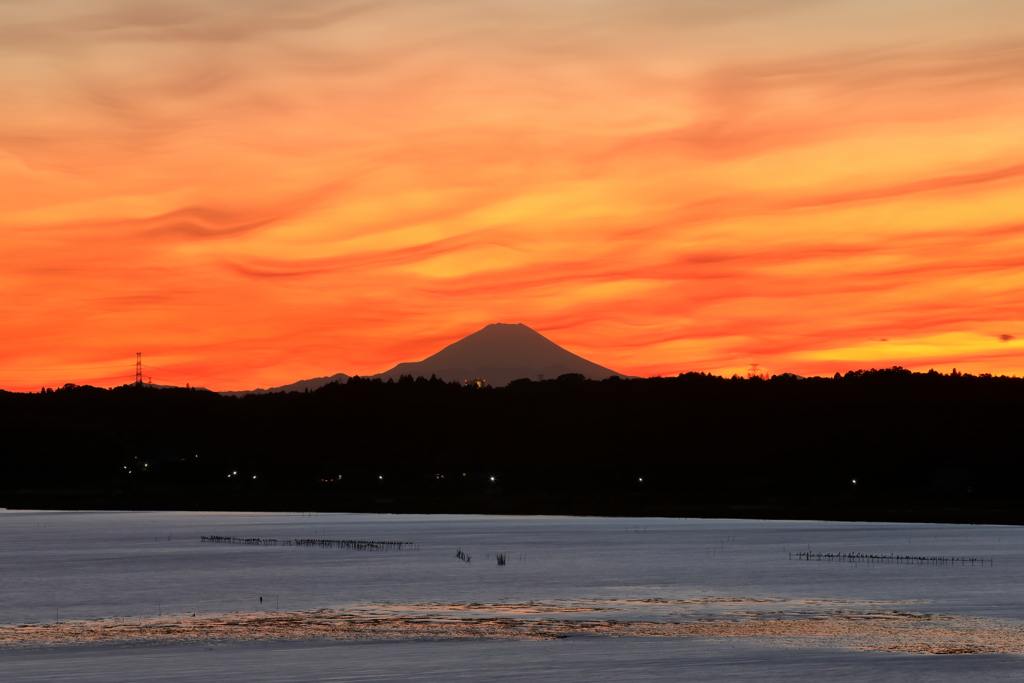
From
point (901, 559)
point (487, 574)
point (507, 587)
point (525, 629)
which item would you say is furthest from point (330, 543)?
point (525, 629)

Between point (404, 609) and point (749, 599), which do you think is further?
point (749, 599)

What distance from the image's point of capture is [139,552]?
108500 millimetres

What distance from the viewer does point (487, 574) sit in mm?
74688

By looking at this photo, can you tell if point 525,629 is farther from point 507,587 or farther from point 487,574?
point 487,574

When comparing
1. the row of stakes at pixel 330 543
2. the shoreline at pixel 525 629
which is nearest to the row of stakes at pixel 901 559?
the shoreline at pixel 525 629

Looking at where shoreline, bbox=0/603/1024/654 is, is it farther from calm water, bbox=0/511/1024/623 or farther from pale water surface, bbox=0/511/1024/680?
calm water, bbox=0/511/1024/623

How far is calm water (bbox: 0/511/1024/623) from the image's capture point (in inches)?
2260

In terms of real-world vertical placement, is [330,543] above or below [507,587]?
below

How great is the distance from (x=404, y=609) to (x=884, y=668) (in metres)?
24.2

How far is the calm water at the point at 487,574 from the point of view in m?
57.4

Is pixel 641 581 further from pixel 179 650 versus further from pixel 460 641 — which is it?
pixel 179 650

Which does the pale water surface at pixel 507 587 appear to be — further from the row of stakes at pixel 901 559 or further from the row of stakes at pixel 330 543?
the row of stakes at pixel 330 543

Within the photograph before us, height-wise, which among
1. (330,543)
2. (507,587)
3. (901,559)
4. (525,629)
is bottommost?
(901,559)

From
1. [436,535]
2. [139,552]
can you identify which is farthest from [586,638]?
[436,535]
